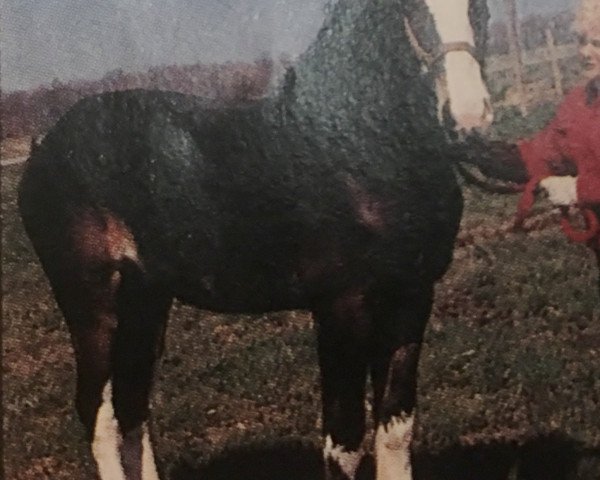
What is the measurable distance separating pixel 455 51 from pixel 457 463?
0.63 meters

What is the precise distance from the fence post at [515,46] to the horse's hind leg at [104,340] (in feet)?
2.18

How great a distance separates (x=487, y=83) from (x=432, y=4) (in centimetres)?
14

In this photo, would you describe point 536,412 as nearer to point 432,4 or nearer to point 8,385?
point 432,4

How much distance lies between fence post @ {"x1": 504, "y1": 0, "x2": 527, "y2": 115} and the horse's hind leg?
2.18 feet

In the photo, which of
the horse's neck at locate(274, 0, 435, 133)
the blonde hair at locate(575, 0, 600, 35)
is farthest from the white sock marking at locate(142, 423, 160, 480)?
the blonde hair at locate(575, 0, 600, 35)

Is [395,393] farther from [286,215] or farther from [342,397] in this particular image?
[286,215]

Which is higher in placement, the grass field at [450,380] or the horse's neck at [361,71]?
the horse's neck at [361,71]

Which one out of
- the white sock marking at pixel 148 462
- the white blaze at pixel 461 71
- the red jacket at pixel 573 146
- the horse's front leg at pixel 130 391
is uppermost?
the white blaze at pixel 461 71

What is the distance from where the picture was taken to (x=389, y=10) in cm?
114

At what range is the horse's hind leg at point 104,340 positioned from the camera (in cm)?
123

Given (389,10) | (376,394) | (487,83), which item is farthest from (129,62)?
(376,394)

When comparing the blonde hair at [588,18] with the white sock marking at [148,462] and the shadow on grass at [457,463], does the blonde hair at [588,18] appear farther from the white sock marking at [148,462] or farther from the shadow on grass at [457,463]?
the white sock marking at [148,462]

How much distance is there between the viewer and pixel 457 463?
1206 millimetres

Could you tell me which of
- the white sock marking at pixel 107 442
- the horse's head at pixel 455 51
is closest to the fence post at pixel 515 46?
the horse's head at pixel 455 51
